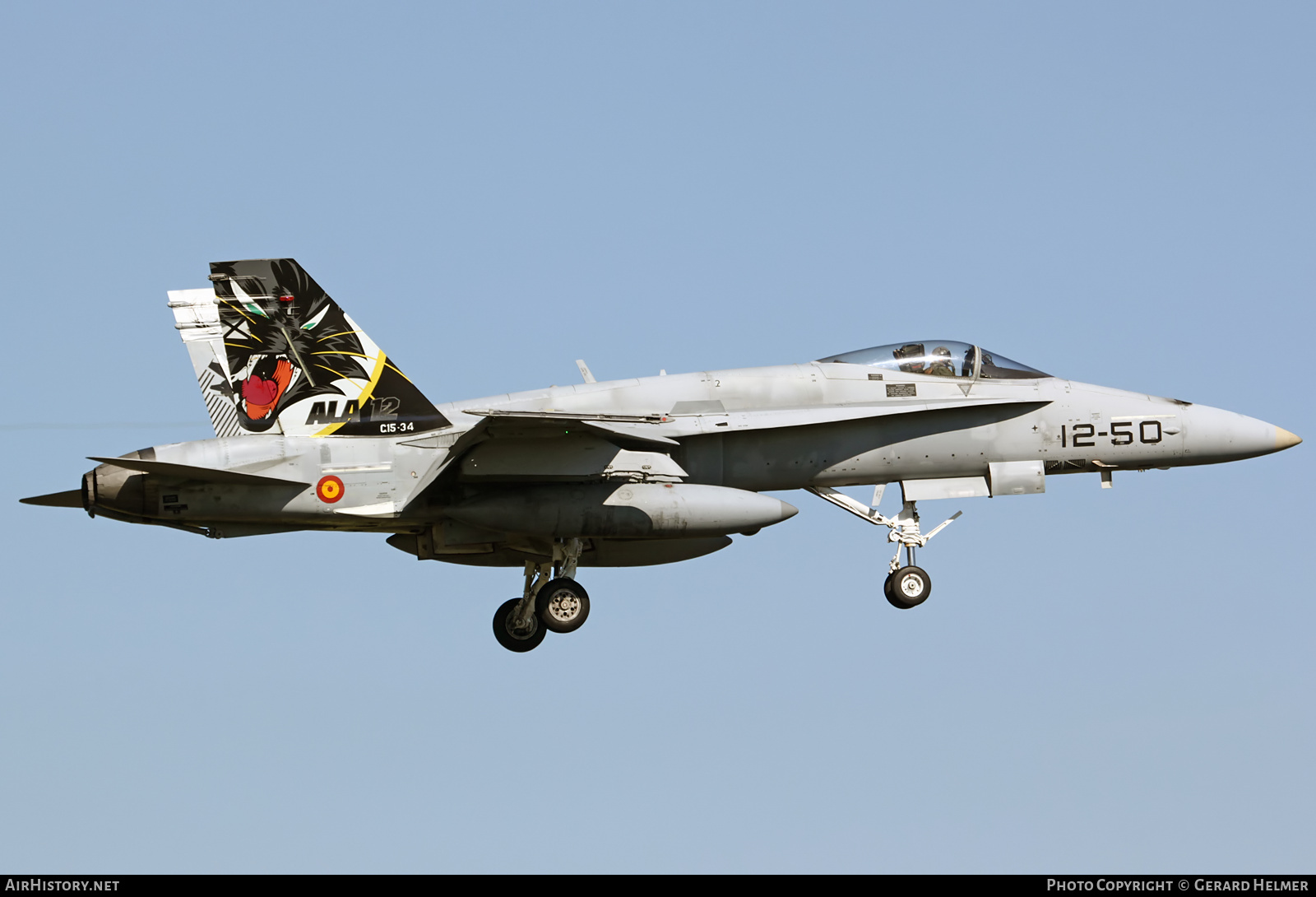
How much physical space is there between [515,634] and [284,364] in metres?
4.37

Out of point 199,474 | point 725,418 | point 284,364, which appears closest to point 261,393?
point 284,364

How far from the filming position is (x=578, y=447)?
20.6m

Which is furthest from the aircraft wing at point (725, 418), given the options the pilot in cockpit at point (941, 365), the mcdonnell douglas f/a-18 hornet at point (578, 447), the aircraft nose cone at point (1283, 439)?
the aircraft nose cone at point (1283, 439)

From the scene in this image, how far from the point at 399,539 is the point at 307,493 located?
2422 millimetres

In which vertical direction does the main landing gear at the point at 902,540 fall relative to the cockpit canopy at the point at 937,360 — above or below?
below

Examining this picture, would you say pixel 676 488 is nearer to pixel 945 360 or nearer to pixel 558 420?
pixel 558 420

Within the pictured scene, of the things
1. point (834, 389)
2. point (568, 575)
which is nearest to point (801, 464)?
point (834, 389)

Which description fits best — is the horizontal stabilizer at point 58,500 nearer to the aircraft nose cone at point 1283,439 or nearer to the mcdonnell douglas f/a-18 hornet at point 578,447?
the mcdonnell douglas f/a-18 hornet at point 578,447

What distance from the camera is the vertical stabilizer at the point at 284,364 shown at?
20.9 meters

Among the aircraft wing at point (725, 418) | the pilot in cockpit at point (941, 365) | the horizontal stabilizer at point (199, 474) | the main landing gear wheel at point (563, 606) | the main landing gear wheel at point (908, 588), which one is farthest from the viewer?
the pilot in cockpit at point (941, 365)

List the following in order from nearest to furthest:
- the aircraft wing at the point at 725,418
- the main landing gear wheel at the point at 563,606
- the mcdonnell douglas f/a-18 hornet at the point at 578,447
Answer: the aircraft wing at the point at 725,418 < the mcdonnell douglas f/a-18 hornet at the point at 578,447 < the main landing gear wheel at the point at 563,606

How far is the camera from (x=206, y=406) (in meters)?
21.0

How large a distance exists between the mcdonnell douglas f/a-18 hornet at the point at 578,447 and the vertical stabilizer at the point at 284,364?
21mm

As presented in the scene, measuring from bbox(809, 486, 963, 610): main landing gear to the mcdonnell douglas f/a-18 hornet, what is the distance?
0.02m
